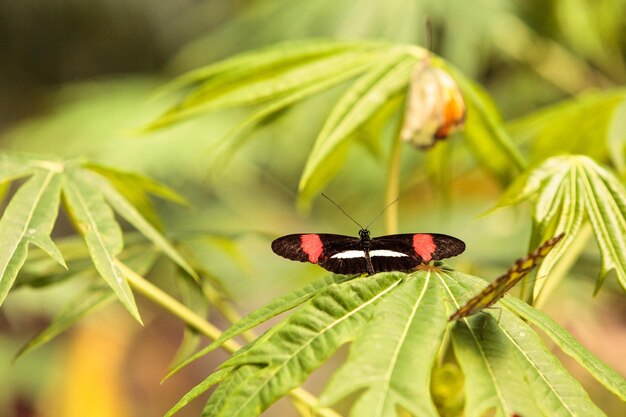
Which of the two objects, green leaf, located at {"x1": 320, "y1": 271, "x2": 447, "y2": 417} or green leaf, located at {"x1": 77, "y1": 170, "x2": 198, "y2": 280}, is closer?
green leaf, located at {"x1": 320, "y1": 271, "x2": 447, "y2": 417}

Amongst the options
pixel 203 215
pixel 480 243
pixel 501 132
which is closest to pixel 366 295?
pixel 501 132

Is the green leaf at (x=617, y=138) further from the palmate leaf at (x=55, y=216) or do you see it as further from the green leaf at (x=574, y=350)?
the palmate leaf at (x=55, y=216)

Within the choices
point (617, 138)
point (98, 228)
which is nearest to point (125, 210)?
point (98, 228)

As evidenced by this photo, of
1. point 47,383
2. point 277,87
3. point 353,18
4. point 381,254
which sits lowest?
point 381,254

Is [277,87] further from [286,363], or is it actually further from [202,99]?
[286,363]

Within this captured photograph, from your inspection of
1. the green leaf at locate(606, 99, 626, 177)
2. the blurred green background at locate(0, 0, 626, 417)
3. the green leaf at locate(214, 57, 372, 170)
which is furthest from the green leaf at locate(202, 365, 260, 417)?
the blurred green background at locate(0, 0, 626, 417)

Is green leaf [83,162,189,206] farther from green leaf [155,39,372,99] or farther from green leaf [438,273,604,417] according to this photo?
green leaf [438,273,604,417]
